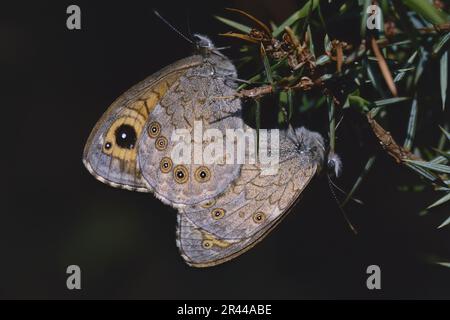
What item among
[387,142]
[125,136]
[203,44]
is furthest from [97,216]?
[387,142]

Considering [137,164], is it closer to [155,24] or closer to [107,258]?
[155,24]

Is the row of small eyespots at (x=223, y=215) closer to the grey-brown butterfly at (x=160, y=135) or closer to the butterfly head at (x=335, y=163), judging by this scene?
the grey-brown butterfly at (x=160, y=135)

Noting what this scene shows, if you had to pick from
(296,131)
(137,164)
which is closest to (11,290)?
(137,164)

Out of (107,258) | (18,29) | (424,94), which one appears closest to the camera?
(424,94)

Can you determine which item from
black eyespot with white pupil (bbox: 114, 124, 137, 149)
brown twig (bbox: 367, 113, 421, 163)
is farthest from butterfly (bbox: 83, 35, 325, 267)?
brown twig (bbox: 367, 113, 421, 163)

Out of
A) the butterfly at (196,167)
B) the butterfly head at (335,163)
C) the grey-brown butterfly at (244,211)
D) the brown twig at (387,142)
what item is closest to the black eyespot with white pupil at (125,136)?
the butterfly at (196,167)

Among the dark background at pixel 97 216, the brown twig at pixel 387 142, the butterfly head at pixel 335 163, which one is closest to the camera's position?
the brown twig at pixel 387 142

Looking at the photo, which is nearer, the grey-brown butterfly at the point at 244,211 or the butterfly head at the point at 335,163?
the butterfly head at the point at 335,163

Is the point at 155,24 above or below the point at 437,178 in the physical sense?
above
